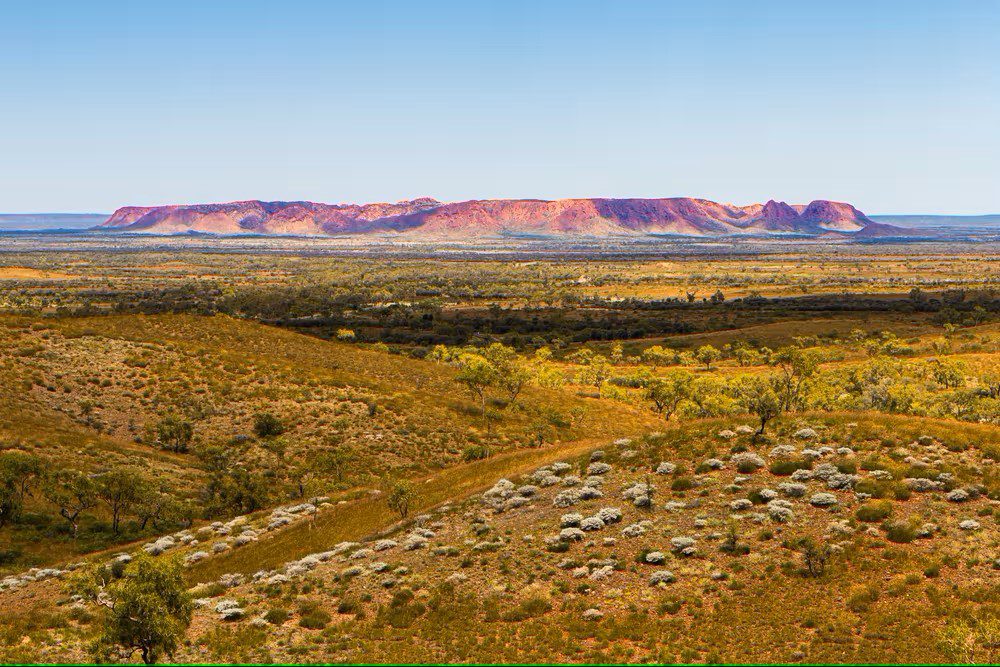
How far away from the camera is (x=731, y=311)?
520ft

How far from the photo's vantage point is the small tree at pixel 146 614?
15.3 m

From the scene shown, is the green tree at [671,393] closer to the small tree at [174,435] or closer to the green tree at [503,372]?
the green tree at [503,372]

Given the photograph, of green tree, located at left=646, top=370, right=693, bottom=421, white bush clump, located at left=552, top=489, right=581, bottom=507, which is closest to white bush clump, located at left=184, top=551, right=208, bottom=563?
white bush clump, located at left=552, top=489, right=581, bottom=507

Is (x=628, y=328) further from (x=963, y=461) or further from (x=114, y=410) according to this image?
(x=963, y=461)

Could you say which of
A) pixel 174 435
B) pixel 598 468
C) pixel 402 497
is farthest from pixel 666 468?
pixel 174 435

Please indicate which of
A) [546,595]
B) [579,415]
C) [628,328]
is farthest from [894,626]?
[628,328]

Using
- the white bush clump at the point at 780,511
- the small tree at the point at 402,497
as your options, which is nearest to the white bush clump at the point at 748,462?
the white bush clump at the point at 780,511

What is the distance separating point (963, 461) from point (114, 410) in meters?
45.8

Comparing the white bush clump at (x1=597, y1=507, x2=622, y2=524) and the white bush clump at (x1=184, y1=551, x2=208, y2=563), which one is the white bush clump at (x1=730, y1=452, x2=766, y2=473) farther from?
the white bush clump at (x1=184, y1=551, x2=208, y2=563)

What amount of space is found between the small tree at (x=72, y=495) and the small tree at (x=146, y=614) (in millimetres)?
16586

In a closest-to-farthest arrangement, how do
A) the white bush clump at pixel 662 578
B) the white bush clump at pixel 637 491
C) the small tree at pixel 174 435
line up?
1. the white bush clump at pixel 662 578
2. the white bush clump at pixel 637 491
3. the small tree at pixel 174 435

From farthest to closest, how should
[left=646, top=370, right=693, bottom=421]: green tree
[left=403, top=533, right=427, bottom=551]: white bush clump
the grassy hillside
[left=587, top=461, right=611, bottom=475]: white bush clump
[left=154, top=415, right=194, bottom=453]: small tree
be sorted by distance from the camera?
[left=646, top=370, right=693, bottom=421]: green tree → [left=154, top=415, right=194, bottom=453]: small tree → the grassy hillside → [left=587, top=461, right=611, bottom=475]: white bush clump → [left=403, top=533, right=427, bottom=551]: white bush clump

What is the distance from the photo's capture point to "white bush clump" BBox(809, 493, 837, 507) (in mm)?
21438

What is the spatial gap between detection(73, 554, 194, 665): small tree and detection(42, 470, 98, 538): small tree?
1659 cm
